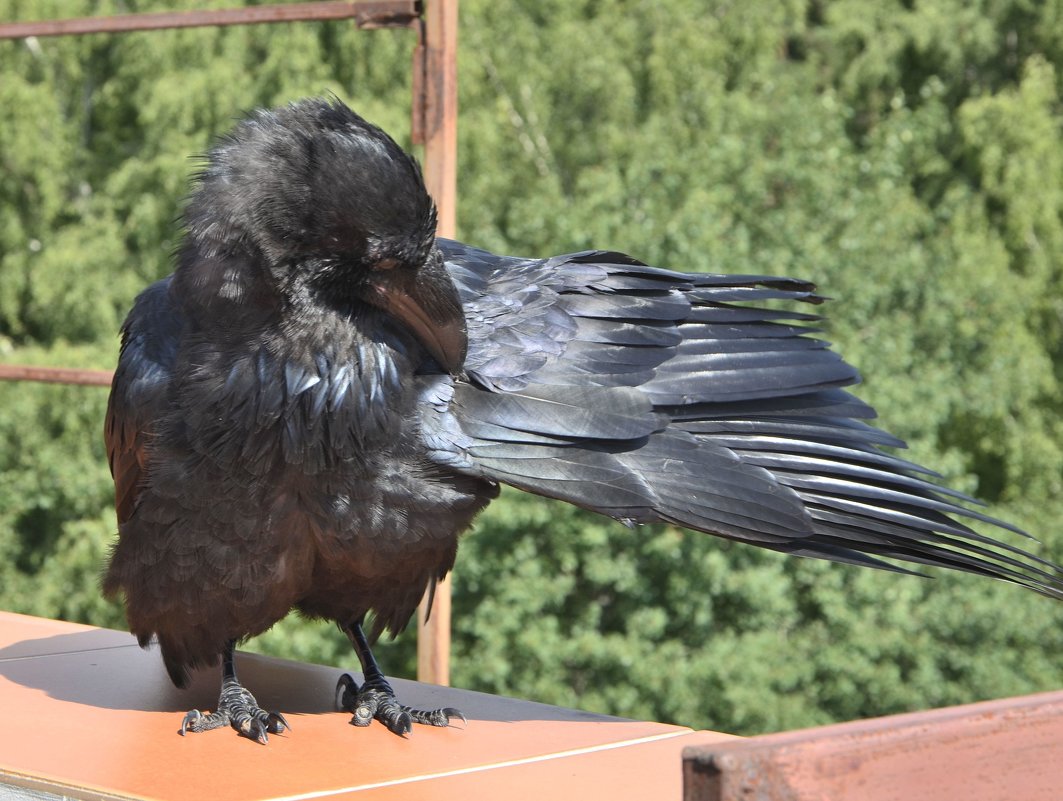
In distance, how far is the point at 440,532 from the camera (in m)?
2.67

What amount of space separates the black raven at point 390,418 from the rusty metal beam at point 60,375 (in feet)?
2.96

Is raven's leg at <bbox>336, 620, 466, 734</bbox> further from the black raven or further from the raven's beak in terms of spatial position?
the raven's beak

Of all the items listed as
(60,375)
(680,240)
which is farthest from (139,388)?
(680,240)

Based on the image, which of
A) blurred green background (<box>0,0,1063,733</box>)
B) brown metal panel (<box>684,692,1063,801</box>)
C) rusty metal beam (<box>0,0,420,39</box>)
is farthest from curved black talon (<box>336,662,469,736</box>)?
blurred green background (<box>0,0,1063,733</box>)

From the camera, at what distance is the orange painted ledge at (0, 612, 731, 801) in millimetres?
2361

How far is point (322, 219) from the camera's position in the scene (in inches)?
97.5

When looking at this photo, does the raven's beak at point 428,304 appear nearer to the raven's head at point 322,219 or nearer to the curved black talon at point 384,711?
the raven's head at point 322,219

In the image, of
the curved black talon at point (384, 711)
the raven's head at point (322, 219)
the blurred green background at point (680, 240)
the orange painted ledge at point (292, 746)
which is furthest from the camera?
the blurred green background at point (680, 240)

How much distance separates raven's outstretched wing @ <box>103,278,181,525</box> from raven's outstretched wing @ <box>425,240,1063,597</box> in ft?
1.85

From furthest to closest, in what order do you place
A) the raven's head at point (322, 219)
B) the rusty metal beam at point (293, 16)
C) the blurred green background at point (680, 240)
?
1. the blurred green background at point (680, 240)
2. the rusty metal beam at point (293, 16)
3. the raven's head at point (322, 219)

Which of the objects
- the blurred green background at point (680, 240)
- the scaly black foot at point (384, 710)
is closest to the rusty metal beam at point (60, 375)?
the scaly black foot at point (384, 710)

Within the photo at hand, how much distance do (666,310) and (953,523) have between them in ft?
2.43

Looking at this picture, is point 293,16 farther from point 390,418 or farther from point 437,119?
point 390,418

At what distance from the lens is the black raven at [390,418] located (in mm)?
2533
